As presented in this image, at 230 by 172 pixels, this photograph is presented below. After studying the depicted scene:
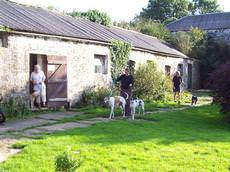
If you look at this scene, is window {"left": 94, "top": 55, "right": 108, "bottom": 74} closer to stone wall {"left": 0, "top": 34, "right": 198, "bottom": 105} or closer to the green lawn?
stone wall {"left": 0, "top": 34, "right": 198, "bottom": 105}

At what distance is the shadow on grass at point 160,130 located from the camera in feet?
31.2

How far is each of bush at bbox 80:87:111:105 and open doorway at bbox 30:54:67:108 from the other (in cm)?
118

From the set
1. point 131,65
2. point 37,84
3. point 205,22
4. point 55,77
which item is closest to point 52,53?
point 55,77

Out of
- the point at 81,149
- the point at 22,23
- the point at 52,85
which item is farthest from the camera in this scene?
the point at 52,85

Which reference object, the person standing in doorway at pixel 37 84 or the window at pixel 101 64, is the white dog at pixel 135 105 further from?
the window at pixel 101 64

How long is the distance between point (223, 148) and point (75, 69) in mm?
9620

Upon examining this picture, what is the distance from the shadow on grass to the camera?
375 inches

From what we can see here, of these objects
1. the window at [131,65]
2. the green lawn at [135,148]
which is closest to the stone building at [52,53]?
the window at [131,65]

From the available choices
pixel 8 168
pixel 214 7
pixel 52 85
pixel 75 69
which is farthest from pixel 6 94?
pixel 214 7

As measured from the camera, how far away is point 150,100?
20.4 metres

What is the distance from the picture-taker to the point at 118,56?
65.8 feet

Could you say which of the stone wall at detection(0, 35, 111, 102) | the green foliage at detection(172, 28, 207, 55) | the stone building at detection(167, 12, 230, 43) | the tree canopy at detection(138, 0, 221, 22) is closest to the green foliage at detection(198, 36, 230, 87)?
the green foliage at detection(172, 28, 207, 55)

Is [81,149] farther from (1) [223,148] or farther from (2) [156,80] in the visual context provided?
(2) [156,80]

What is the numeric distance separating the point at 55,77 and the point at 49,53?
1076 millimetres
